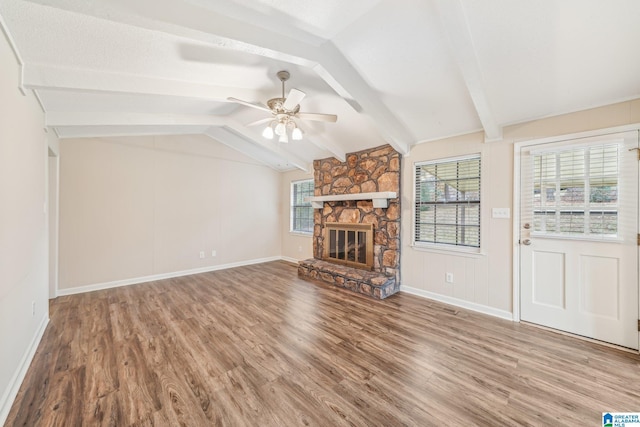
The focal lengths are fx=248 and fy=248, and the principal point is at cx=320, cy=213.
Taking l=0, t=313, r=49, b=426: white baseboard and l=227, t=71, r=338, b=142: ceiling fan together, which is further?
l=227, t=71, r=338, b=142: ceiling fan

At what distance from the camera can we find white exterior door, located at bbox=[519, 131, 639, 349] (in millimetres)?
2383

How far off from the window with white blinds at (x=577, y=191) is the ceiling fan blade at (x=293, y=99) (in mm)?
2766

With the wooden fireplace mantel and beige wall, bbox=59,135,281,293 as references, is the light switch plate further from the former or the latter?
beige wall, bbox=59,135,281,293

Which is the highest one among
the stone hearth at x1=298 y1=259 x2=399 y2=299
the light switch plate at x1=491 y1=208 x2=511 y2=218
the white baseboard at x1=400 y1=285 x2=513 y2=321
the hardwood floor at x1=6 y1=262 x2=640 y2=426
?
the light switch plate at x1=491 y1=208 x2=511 y2=218

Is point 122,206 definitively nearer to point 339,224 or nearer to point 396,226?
point 339,224

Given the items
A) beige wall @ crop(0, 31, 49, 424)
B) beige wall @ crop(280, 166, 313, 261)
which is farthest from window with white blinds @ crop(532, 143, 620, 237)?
beige wall @ crop(0, 31, 49, 424)

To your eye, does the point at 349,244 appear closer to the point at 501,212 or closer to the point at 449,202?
the point at 449,202

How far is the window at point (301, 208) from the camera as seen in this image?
6.12 metres

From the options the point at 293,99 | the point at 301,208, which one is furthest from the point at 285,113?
the point at 301,208

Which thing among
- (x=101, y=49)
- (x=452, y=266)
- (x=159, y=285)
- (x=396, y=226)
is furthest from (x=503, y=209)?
(x=159, y=285)

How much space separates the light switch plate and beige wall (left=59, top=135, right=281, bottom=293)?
15.8 feet

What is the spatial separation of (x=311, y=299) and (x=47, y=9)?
12.2 ft

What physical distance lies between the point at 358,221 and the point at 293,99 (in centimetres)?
264

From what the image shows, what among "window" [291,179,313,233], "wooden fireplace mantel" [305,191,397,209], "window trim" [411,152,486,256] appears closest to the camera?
"window trim" [411,152,486,256]
